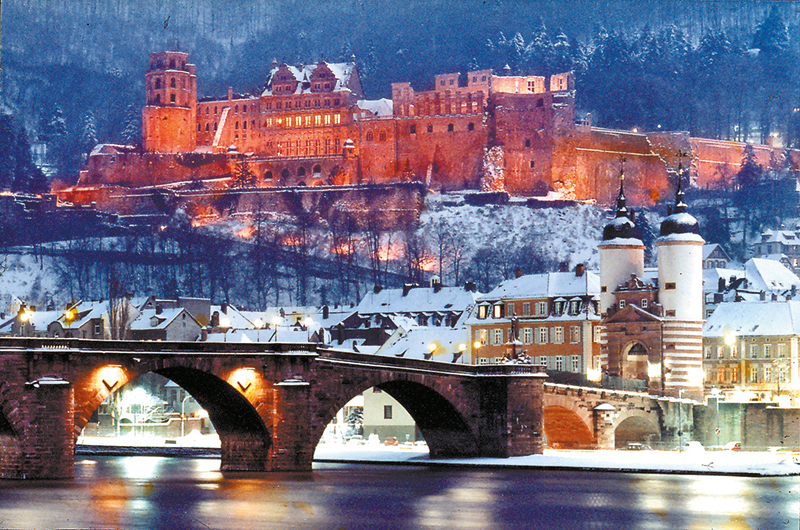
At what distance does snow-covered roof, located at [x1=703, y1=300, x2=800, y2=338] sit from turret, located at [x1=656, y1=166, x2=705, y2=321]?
12.4 meters

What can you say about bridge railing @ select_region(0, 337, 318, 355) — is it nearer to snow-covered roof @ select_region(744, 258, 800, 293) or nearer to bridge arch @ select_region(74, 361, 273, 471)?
bridge arch @ select_region(74, 361, 273, 471)

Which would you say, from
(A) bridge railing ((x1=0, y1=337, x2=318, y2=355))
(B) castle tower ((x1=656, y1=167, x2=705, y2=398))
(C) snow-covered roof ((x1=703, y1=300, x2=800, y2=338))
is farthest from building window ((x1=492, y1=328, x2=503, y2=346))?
(A) bridge railing ((x1=0, y1=337, x2=318, y2=355))

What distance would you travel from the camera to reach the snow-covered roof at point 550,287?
10594cm

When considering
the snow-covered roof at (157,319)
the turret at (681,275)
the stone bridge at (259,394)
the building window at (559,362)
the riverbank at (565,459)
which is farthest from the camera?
the snow-covered roof at (157,319)

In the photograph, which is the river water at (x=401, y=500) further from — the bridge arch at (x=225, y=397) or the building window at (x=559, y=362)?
the building window at (x=559, y=362)

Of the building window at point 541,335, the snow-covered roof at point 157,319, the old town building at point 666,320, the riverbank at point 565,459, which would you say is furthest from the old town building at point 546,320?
the snow-covered roof at point 157,319

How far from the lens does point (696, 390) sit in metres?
93.0

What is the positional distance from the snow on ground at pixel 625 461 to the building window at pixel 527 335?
23333 mm

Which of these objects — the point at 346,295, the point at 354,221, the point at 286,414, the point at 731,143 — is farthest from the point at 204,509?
the point at 731,143

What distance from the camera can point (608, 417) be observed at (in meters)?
85.9

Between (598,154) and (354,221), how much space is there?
2977 centimetres

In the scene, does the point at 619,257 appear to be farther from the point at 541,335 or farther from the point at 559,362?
the point at 541,335

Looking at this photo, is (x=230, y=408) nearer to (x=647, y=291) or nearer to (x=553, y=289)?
(x=647, y=291)

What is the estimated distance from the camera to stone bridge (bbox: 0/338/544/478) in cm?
6162
